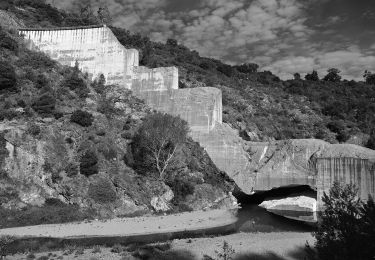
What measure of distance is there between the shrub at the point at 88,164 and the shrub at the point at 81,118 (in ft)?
16.9

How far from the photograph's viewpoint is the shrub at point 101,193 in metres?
30.6

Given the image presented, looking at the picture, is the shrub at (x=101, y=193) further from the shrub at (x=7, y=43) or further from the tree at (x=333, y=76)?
the tree at (x=333, y=76)

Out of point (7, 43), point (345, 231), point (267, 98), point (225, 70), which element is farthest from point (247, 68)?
point (345, 231)

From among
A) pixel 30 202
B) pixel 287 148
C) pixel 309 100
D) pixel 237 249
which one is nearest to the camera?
pixel 237 249

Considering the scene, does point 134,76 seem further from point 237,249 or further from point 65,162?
point 237,249

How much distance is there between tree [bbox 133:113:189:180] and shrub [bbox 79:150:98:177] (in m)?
4.39

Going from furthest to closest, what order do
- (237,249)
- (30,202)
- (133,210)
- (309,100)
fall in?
(309,100)
(133,210)
(30,202)
(237,249)

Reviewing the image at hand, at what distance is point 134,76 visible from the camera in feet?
149

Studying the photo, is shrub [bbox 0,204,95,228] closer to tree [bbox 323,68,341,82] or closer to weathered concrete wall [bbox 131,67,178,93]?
weathered concrete wall [bbox 131,67,178,93]

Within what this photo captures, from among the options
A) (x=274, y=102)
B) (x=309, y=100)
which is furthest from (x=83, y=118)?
(x=309, y=100)

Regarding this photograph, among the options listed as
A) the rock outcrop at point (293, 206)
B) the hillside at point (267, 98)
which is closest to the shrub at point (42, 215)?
the rock outcrop at point (293, 206)

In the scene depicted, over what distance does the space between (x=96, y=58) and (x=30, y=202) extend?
889 inches

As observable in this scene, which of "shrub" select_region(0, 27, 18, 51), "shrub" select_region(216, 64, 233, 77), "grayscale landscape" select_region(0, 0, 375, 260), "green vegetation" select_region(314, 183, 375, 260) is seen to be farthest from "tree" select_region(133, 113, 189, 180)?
"shrub" select_region(216, 64, 233, 77)

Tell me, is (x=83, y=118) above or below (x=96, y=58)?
below
